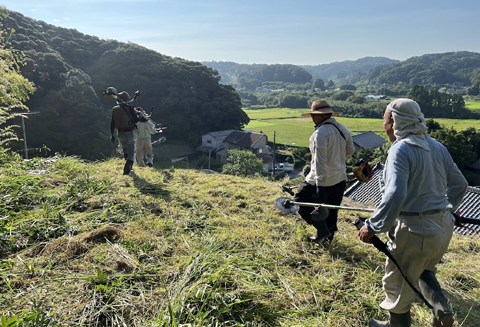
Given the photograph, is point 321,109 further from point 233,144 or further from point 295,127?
point 295,127

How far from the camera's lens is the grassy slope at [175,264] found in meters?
2.45

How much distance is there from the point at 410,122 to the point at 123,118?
18.9ft

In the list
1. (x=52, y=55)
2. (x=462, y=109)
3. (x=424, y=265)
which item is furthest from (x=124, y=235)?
(x=462, y=109)

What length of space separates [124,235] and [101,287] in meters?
1.08

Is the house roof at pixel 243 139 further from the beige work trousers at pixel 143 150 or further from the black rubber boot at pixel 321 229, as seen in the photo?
the black rubber boot at pixel 321 229

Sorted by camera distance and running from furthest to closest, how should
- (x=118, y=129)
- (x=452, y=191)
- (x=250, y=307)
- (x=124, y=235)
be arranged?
(x=118, y=129) → (x=124, y=235) → (x=250, y=307) → (x=452, y=191)

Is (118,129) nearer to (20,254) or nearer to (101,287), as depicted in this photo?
(20,254)

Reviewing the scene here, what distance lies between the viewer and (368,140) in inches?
1720

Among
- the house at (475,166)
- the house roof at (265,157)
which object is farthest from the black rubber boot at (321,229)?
the house roof at (265,157)

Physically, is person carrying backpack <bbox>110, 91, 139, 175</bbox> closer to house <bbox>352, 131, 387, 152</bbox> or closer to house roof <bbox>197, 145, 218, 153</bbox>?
house roof <bbox>197, 145, 218, 153</bbox>

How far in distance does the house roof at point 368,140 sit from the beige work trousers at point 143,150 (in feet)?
124

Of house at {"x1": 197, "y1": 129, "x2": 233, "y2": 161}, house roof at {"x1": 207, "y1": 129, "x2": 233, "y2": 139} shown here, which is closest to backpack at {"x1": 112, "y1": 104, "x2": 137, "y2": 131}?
house at {"x1": 197, "y1": 129, "x2": 233, "y2": 161}

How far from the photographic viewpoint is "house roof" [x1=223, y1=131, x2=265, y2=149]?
38.8 metres

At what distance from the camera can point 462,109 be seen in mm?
58031
